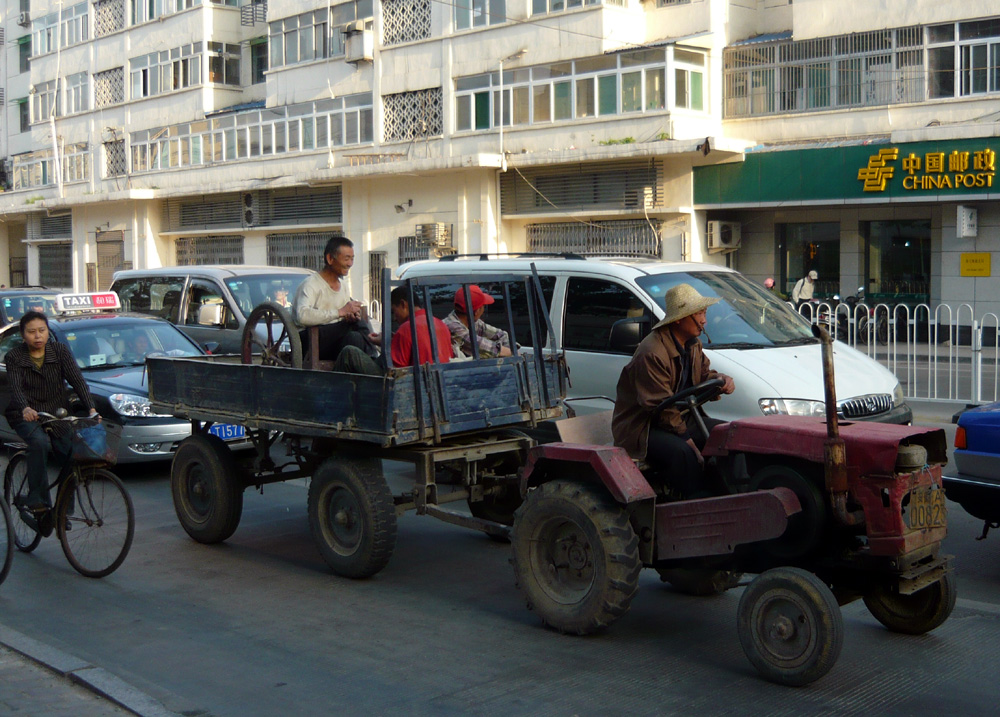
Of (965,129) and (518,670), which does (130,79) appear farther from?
(518,670)

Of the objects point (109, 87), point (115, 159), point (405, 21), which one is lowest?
point (115, 159)

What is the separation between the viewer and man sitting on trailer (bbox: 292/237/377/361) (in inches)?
292

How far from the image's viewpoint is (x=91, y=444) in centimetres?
686

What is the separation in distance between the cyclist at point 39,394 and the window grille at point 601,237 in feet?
59.0

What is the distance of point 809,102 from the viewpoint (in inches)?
912

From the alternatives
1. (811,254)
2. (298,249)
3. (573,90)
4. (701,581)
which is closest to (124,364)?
(701,581)

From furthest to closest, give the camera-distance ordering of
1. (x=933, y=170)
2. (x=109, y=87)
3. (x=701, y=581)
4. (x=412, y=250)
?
1. (x=109, y=87)
2. (x=412, y=250)
3. (x=933, y=170)
4. (x=701, y=581)

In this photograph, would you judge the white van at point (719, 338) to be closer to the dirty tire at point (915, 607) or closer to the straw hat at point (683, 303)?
the straw hat at point (683, 303)

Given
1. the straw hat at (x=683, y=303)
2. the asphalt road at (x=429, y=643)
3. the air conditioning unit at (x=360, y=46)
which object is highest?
the air conditioning unit at (x=360, y=46)

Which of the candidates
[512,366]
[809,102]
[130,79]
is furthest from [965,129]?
[130,79]

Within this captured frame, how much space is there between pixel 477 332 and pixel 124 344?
5.27 m

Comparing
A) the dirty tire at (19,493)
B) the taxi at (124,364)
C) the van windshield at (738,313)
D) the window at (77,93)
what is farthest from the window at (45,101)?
the van windshield at (738,313)

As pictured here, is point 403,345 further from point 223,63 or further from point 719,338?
point 223,63

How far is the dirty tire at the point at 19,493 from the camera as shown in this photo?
724 centimetres
